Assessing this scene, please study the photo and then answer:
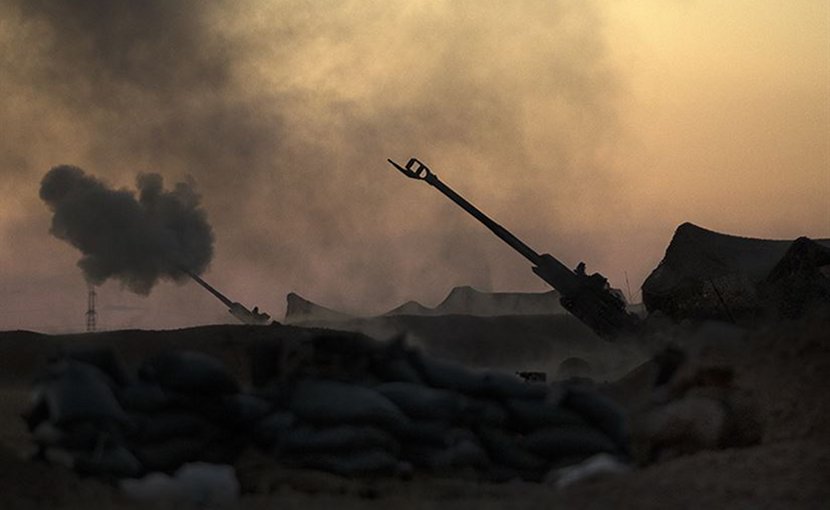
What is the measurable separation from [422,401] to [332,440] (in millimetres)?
610

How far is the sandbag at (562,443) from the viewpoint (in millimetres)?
6359

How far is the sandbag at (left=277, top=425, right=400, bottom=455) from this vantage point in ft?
19.2

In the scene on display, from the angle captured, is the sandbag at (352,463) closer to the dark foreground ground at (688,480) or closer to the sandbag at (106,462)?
the dark foreground ground at (688,480)

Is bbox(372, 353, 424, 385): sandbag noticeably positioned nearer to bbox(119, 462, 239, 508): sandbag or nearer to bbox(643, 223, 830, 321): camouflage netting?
bbox(119, 462, 239, 508): sandbag

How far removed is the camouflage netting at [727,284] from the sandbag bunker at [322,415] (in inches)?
386

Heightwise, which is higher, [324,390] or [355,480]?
[324,390]

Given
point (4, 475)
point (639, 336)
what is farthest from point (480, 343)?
point (4, 475)

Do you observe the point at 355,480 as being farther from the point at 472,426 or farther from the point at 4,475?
the point at 4,475

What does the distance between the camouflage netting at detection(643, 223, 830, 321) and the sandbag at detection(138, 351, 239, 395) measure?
438 inches

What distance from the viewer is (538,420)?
6.44 m

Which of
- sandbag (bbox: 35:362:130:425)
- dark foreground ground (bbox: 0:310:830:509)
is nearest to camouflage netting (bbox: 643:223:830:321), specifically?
dark foreground ground (bbox: 0:310:830:509)

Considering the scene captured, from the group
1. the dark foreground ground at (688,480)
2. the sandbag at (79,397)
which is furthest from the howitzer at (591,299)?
the sandbag at (79,397)

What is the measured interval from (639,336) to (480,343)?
32.2ft

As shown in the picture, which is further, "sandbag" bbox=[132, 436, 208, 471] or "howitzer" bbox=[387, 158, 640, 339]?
"howitzer" bbox=[387, 158, 640, 339]
